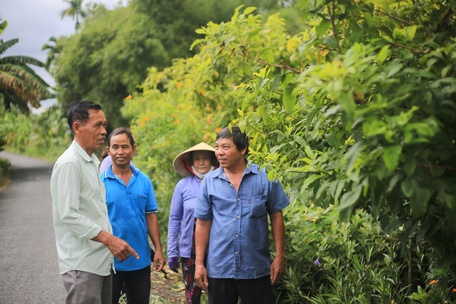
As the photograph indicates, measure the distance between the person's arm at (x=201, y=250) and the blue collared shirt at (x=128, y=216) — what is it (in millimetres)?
578

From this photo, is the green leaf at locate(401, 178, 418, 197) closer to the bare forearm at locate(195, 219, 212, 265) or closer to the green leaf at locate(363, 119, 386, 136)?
the green leaf at locate(363, 119, 386, 136)

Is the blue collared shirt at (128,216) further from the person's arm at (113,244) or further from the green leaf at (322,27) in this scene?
the green leaf at (322,27)

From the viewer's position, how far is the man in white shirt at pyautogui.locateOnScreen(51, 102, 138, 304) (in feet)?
12.3

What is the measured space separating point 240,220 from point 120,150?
3.98 ft

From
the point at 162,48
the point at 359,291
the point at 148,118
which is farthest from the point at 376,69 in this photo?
the point at 162,48

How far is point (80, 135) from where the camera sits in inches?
158

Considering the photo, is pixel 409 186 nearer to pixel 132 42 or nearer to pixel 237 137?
pixel 237 137

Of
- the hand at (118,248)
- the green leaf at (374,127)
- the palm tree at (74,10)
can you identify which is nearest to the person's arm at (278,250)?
the hand at (118,248)

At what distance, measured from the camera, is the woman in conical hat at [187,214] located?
5168mm

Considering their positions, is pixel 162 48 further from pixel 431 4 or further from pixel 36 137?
pixel 36 137

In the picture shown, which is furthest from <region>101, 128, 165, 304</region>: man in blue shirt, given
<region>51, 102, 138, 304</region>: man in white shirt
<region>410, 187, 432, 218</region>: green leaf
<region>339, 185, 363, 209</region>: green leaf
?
<region>410, 187, 432, 218</region>: green leaf

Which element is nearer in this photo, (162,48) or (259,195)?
(259,195)

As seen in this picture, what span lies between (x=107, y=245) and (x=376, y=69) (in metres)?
2.18

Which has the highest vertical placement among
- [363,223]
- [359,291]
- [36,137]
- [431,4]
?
[431,4]
